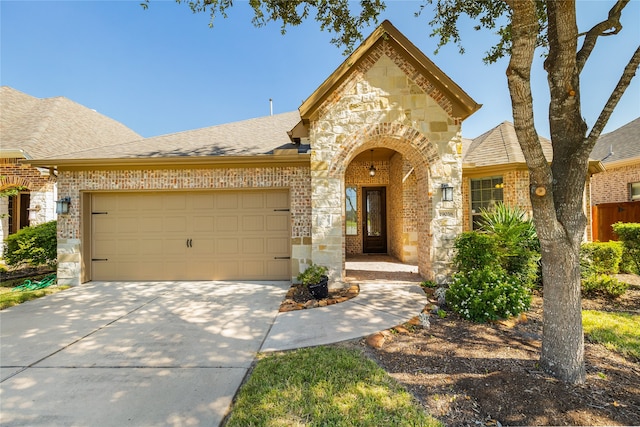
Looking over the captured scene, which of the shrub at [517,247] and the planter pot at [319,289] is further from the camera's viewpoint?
the planter pot at [319,289]

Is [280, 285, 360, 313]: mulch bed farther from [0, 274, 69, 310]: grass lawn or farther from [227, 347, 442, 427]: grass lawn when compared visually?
[0, 274, 69, 310]: grass lawn

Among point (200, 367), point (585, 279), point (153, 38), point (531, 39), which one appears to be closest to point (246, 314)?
point (200, 367)

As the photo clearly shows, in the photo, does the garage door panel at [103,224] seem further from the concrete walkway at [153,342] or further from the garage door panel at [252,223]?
the garage door panel at [252,223]

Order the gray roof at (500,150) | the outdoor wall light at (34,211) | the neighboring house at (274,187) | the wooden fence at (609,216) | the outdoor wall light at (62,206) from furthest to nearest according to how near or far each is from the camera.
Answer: the wooden fence at (609,216) < the outdoor wall light at (34,211) < the gray roof at (500,150) < the outdoor wall light at (62,206) < the neighboring house at (274,187)

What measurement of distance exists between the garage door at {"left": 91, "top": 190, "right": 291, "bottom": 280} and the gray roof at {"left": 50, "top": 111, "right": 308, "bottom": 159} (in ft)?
3.54

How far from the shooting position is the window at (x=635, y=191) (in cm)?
1188

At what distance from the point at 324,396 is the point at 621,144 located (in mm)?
19358

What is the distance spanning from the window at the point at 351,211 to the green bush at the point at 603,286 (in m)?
7.16

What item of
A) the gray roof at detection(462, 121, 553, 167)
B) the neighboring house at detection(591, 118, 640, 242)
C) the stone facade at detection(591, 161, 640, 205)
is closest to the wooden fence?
the neighboring house at detection(591, 118, 640, 242)

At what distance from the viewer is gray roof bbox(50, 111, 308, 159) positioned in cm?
723

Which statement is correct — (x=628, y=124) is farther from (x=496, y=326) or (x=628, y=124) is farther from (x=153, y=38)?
(x=153, y=38)

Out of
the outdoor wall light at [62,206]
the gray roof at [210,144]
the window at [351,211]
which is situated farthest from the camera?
the window at [351,211]

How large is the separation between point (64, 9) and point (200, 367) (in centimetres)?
998

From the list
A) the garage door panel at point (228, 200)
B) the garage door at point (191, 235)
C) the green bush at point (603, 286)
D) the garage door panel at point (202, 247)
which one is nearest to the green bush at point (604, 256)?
the green bush at point (603, 286)
